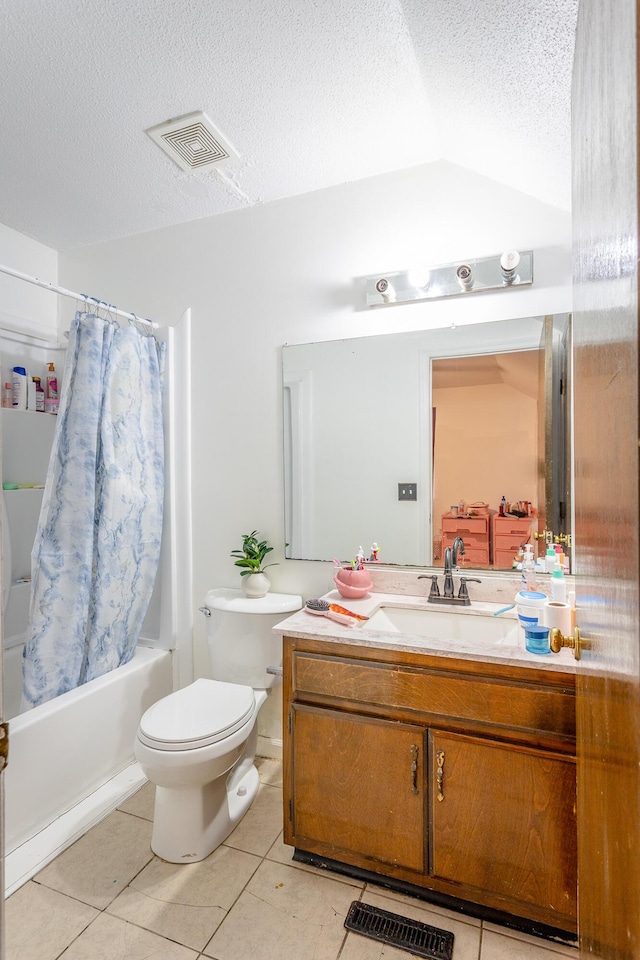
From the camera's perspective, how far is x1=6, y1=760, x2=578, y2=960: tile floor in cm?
138

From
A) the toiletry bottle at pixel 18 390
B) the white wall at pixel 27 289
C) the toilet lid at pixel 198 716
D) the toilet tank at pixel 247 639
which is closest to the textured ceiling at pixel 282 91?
the white wall at pixel 27 289

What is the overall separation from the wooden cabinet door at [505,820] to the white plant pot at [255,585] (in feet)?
3.19

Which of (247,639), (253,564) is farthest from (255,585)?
(247,639)

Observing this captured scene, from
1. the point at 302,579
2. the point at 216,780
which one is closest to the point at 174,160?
the point at 302,579

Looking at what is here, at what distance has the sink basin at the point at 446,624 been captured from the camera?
1.73 metres

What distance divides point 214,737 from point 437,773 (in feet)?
2.30

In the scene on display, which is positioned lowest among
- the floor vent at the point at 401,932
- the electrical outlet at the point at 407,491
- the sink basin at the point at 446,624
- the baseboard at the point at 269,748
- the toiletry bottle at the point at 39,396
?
the floor vent at the point at 401,932

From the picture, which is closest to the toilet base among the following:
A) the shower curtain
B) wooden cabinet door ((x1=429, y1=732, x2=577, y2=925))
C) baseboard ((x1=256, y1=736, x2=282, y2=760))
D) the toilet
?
the toilet

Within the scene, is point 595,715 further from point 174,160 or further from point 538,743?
point 174,160

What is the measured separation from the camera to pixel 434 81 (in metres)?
1.55

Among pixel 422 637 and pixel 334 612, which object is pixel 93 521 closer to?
pixel 334 612

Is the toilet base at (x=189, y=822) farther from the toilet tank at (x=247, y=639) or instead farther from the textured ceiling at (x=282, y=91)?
the textured ceiling at (x=282, y=91)

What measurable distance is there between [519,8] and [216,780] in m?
2.33

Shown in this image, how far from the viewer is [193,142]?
1.90 meters
